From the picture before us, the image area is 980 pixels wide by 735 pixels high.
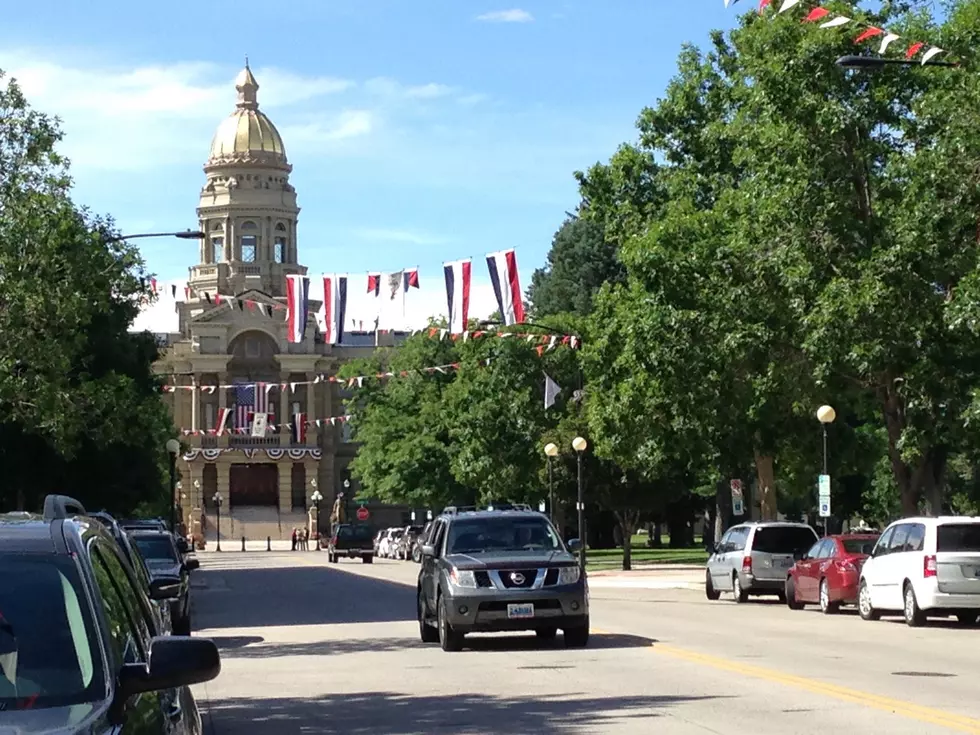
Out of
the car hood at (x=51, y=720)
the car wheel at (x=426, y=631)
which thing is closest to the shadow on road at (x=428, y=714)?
the car wheel at (x=426, y=631)

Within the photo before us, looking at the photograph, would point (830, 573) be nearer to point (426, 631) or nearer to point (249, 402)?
point (426, 631)

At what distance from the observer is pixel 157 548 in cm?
2839

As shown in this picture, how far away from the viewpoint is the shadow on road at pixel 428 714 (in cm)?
1350

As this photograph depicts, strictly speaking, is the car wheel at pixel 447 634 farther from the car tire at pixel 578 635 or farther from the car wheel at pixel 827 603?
the car wheel at pixel 827 603

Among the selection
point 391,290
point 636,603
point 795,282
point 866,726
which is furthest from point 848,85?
point 391,290

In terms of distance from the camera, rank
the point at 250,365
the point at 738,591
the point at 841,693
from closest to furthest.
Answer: the point at 841,693, the point at 738,591, the point at 250,365

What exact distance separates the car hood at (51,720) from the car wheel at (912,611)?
22.1m

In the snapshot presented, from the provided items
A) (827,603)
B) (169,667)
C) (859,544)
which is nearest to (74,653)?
(169,667)

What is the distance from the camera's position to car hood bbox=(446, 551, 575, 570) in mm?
21469

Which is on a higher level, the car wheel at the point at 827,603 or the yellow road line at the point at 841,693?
the car wheel at the point at 827,603

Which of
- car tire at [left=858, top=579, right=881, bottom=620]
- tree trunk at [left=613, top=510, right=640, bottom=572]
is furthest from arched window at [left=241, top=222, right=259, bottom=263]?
car tire at [left=858, top=579, right=881, bottom=620]

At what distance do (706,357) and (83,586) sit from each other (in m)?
32.8

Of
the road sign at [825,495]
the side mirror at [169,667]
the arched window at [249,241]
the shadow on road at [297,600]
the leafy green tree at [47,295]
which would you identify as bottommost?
the shadow on road at [297,600]

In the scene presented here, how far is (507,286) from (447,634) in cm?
3222
